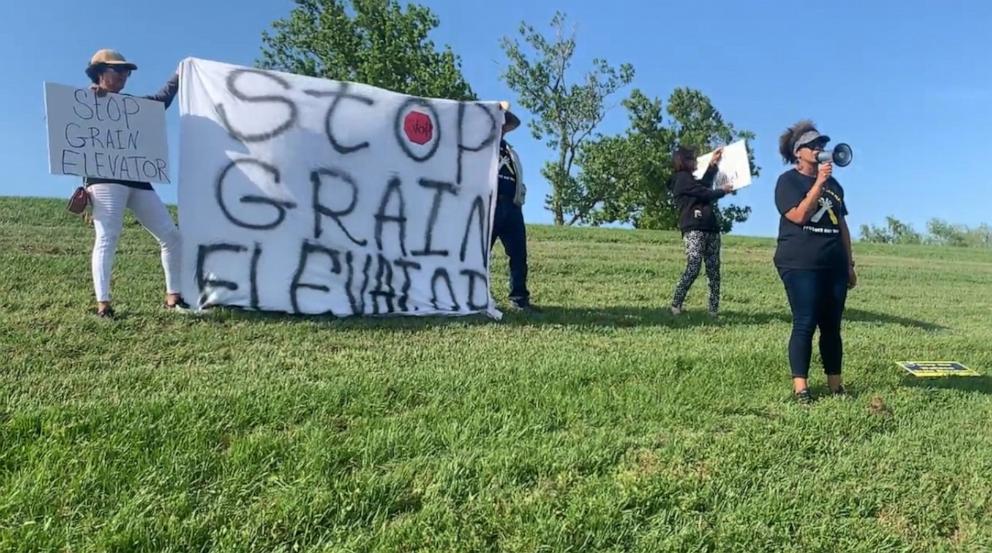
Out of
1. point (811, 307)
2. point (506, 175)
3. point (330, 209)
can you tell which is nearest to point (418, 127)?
point (506, 175)

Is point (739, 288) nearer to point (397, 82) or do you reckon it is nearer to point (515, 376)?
point (515, 376)

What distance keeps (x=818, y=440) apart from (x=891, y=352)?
2.86 m

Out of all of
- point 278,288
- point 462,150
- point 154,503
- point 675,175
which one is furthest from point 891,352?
point 154,503

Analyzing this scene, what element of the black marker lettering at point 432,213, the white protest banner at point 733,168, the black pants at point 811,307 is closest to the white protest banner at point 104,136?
the black marker lettering at point 432,213

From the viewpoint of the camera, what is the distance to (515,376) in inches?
168

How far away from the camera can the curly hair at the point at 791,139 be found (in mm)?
4422

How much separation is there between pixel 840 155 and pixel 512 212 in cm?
316

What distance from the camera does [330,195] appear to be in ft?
18.7

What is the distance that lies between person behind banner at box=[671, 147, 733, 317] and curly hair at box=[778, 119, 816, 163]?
Result: 79.6 inches

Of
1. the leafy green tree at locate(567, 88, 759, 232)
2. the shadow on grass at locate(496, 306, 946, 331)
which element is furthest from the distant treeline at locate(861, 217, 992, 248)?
the shadow on grass at locate(496, 306, 946, 331)

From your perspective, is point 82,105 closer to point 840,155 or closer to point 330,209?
point 330,209

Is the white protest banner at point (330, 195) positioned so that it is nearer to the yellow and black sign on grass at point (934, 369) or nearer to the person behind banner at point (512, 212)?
the person behind banner at point (512, 212)

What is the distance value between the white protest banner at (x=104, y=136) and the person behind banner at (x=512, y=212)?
2.92m

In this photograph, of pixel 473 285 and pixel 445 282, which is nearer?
pixel 445 282
